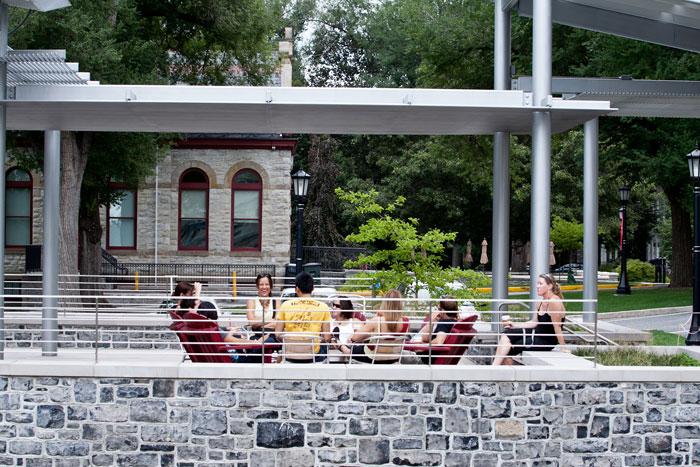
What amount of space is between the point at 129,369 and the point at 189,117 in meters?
4.24

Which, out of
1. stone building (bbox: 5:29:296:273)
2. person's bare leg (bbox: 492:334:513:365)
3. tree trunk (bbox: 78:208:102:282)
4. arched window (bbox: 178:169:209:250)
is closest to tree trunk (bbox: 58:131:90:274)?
tree trunk (bbox: 78:208:102:282)

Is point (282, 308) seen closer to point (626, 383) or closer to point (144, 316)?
point (626, 383)

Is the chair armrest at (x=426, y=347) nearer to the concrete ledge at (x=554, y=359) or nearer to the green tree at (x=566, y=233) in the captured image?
the concrete ledge at (x=554, y=359)

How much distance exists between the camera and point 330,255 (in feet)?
145

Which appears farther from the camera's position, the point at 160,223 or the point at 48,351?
the point at 160,223

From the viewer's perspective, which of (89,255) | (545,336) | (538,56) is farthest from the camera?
(89,255)

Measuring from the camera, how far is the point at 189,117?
49.8 feet

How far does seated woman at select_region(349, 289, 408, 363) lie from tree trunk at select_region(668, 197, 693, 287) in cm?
2445

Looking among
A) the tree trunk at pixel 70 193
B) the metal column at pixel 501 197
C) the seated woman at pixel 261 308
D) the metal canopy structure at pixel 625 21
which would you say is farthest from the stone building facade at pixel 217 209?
the seated woman at pixel 261 308

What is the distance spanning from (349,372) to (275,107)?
382 cm

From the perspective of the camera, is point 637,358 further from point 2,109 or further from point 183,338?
point 2,109

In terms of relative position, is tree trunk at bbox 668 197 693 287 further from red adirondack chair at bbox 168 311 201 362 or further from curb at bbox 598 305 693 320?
red adirondack chair at bbox 168 311 201 362

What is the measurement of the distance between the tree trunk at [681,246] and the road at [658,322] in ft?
23.8

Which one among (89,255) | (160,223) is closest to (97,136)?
(89,255)
